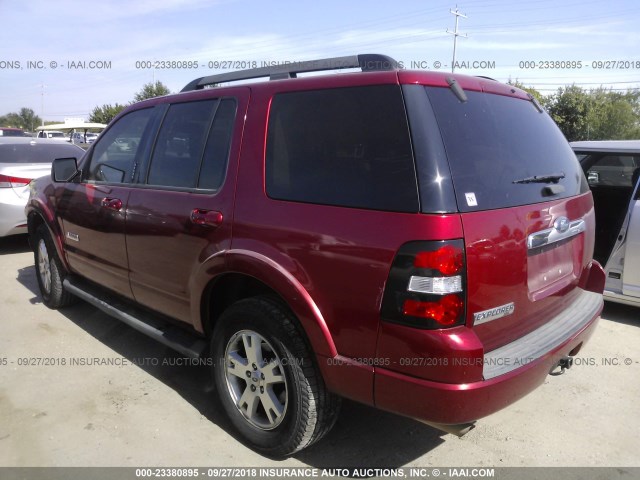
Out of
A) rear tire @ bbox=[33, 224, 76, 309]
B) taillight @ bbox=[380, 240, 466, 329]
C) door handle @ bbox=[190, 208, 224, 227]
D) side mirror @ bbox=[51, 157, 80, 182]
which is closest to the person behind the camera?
taillight @ bbox=[380, 240, 466, 329]

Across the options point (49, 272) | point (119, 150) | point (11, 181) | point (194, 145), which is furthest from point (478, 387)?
point (11, 181)

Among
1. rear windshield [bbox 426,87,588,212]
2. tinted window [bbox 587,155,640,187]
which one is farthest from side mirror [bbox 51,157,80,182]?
tinted window [bbox 587,155,640,187]

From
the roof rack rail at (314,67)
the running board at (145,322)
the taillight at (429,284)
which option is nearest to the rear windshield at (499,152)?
the taillight at (429,284)

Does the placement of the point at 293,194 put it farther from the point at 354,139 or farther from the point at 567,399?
the point at 567,399

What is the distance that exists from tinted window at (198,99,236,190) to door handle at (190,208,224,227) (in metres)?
0.15

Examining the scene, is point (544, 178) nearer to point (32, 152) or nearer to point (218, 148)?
point (218, 148)

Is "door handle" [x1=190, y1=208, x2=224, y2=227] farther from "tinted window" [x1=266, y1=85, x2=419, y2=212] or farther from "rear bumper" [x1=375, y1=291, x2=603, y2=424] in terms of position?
"rear bumper" [x1=375, y1=291, x2=603, y2=424]

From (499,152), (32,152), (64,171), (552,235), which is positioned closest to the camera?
(499,152)

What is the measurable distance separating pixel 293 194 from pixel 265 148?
369 millimetres

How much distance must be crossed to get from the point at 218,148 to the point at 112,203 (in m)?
1.14

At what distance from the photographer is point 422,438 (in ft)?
9.49

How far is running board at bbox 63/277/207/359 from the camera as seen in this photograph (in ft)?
10.1

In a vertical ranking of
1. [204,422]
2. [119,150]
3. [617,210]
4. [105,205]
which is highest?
[119,150]

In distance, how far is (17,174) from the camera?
6988 mm
